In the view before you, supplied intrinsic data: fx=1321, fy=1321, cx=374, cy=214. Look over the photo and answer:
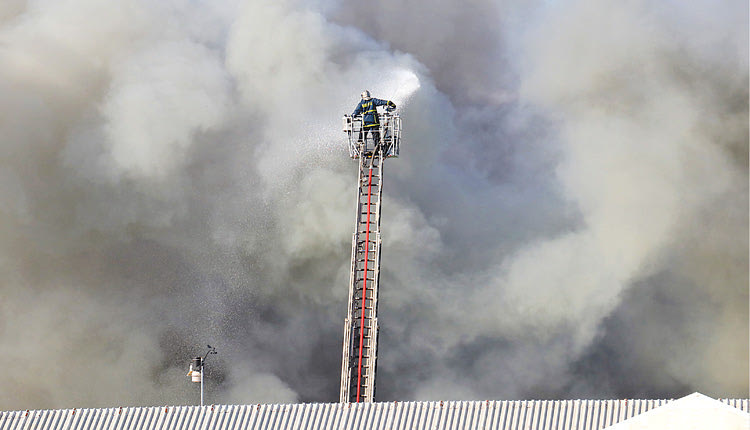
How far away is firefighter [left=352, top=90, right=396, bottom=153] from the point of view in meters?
72.1

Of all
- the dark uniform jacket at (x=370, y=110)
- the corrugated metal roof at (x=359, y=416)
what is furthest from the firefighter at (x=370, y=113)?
the corrugated metal roof at (x=359, y=416)

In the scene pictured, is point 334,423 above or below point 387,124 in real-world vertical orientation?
below

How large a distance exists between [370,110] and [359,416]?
22.0 m

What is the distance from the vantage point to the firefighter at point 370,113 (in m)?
72.1

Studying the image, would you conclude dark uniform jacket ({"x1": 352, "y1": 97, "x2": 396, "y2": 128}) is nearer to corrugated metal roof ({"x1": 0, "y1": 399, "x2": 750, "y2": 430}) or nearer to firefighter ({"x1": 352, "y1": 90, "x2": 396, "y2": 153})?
firefighter ({"x1": 352, "y1": 90, "x2": 396, "y2": 153})

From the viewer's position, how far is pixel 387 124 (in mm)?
72375

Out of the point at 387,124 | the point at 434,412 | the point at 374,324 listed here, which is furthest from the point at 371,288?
the point at 434,412

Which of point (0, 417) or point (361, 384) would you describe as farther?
point (361, 384)

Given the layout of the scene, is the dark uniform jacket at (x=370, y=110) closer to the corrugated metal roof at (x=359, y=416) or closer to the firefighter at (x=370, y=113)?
the firefighter at (x=370, y=113)

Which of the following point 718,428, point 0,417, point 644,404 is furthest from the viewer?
point 0,417

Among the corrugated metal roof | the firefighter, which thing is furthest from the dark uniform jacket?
the corrugated metal roof

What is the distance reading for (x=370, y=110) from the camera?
7225 centimetres

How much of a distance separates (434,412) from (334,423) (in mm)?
4197

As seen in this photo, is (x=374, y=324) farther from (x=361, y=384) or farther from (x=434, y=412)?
(x=434, y=412)
